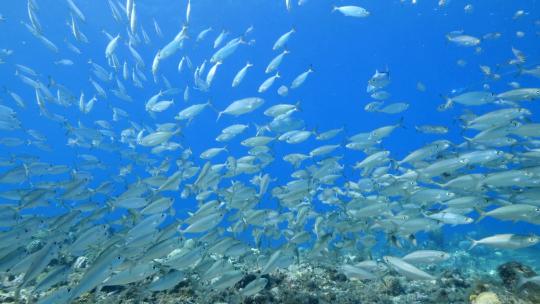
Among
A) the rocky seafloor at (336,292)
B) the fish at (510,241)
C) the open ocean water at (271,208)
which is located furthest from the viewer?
the rocky seafloor at (336,292)

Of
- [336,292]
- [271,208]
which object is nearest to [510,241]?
[336,292]

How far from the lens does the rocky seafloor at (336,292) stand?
236 inches

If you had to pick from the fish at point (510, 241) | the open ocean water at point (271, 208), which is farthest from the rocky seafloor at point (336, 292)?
the fish at point (510, 241)

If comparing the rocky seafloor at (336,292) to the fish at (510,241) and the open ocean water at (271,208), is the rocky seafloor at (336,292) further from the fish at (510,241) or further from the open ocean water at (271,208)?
the fish at (510,241)

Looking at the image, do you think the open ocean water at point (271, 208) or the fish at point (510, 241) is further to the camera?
the open ocean water at point (271, 208)

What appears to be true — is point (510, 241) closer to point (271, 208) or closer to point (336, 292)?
point (336, 292)

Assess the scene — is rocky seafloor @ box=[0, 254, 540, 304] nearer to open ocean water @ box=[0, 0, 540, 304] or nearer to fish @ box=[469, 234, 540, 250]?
open ocean water @ box=[0, 0, 540, 304]

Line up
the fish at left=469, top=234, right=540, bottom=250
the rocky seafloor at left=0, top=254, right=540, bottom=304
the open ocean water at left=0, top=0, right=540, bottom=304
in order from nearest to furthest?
1. the fish at left=469, top=234, right=540, bottom=250
2. the open ocean water at left=0, top=0, right=540, bottom=304
3. the rocky seafloor at left=0, top=254, right=540, bottom=304

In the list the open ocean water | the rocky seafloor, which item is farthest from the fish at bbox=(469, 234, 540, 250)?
the rocky seafloor

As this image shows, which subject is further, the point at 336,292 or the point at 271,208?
the point at 271,208

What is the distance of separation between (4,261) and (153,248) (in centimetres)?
219

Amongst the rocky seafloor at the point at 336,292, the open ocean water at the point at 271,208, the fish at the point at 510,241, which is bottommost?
the rocky seafloor at the point at 336,292

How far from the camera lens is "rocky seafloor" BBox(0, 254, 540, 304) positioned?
236 inches

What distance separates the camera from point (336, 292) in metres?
7.06
